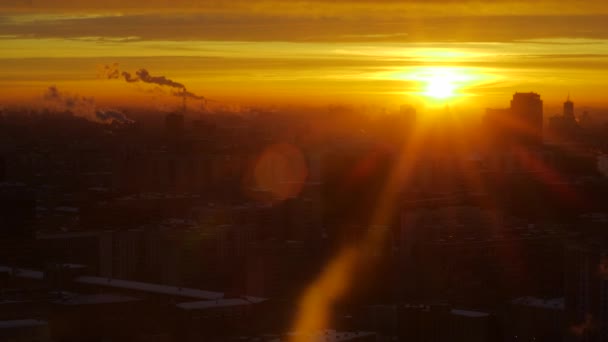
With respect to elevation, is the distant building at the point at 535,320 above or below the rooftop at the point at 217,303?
below

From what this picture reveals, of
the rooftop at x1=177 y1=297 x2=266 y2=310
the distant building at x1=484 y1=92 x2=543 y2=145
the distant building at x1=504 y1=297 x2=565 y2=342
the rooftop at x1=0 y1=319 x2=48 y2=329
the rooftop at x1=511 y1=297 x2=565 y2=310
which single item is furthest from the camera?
the distant building at x1=484 y1=92 x2=543 y2=145

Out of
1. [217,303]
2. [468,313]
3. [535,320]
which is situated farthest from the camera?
[535,320]

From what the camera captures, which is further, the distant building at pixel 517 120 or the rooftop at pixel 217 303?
the distant building at pixel 517 120

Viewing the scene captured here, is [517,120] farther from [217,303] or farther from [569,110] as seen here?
[217,303]

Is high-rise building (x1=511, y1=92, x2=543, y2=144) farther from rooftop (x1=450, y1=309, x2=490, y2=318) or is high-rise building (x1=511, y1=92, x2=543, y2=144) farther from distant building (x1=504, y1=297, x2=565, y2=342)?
rooftop (x1=450, y1=309, x2=490, y2=318)

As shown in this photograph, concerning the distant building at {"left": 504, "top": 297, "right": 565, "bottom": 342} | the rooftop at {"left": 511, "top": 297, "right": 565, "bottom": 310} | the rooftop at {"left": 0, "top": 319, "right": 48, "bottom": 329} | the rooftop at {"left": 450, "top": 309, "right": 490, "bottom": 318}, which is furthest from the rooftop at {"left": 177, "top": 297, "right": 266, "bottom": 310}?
the rooftop at {"left": 511, "top": 297, "right": 565, "bottom": 310}

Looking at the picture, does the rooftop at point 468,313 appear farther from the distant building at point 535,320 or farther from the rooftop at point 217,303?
the rooftop at point 217,303

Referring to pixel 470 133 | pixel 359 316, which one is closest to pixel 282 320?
pixel 359 316

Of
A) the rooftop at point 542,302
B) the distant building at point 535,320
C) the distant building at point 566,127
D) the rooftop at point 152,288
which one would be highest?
→ the distant building at point 566,127

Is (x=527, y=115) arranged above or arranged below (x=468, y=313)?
above

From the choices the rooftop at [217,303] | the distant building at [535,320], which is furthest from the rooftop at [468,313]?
the rooftop at [217,303]

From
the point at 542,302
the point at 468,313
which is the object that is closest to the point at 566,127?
the point at 542,302

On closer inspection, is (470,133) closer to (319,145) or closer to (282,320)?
(319,145)
